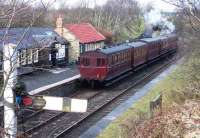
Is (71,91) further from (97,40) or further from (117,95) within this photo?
(97,40)

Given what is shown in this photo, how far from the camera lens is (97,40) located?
43906mm

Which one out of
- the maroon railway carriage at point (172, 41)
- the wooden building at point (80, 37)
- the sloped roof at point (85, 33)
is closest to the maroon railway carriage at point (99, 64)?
the wooden building at point (80, 37)

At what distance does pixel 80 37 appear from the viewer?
40.0 m

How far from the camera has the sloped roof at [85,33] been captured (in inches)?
1574

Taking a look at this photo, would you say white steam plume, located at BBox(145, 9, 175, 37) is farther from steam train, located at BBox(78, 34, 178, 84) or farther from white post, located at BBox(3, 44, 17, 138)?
white post, located at BBox(3, 44, 17, 138)

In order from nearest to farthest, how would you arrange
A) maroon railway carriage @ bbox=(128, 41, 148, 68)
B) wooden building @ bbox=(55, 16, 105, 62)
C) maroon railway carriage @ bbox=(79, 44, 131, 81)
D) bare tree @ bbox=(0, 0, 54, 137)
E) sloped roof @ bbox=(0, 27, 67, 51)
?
bare tree @ bbox=(0, 0, 54, 137) → sloped roof @ bbox=(0, 27, 67, 51) → maroon railway carriage @ bbox=(79, 44, 131, 81) → maroon railway carriage @ bbox=(128, 41, 148, 68) → wooden building @ bbox=(55, 16, 105, 62)

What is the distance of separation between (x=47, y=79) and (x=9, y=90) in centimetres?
2367

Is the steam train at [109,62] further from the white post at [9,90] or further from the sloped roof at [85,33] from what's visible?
the white post at [9,90]

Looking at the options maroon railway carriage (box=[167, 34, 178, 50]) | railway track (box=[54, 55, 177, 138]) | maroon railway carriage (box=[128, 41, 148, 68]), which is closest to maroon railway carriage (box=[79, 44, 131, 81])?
railway track (box=[54, 55, 177, 138])

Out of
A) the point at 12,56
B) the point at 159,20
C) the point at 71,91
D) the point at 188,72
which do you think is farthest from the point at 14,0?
the point at 159,20

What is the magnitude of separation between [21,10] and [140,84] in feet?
82.2

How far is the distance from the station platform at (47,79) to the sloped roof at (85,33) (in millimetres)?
6495

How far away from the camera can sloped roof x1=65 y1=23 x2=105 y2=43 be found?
131 ft

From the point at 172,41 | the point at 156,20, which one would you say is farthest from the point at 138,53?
the point at 156,20
